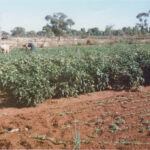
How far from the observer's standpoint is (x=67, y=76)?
771cm

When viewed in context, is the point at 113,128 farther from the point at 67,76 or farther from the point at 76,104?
the point at 67,76

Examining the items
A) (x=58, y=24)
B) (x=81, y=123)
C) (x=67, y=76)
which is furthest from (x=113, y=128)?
(x=58, y=24)

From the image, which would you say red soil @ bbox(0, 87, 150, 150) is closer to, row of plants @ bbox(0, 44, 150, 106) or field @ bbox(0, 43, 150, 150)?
field @ bbox(0, 43, 150, 150)

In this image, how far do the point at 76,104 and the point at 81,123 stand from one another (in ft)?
5.21

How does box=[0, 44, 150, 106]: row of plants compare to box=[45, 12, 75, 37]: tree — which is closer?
box=[0, 44, 150, 106]: row of plants

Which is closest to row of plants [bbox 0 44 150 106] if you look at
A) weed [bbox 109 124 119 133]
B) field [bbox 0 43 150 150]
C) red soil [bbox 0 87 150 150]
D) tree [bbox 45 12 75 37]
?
field [bbox 0 43 150 150]

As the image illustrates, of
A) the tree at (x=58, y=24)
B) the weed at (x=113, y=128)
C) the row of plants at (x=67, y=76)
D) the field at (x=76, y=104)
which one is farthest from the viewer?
the tree at (x=58, y=24)

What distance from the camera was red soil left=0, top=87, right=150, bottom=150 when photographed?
4.25 meters

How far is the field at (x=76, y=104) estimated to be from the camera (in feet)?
14.5

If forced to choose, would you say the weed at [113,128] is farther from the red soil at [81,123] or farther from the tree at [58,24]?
the tree at [58,24]

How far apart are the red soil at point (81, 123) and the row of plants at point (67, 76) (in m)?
0.36

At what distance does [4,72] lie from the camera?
24.1 ft

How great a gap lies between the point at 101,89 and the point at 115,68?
34.9 inches

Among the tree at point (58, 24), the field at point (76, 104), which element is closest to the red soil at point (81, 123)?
the field at point (76, 104)
